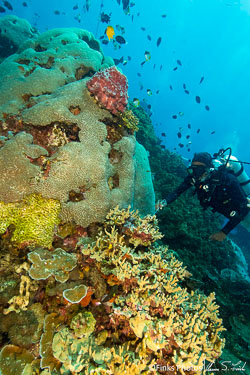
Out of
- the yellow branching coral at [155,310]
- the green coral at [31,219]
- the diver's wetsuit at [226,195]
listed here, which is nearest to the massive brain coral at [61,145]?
the green coral at [31,219]

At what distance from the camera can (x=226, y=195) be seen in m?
5.33

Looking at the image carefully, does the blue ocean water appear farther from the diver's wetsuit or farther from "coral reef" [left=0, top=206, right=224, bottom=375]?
"coral reef" [left=0, top=206, right=224, bottom=375]

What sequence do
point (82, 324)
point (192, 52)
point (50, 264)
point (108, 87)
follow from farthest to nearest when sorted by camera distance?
point (192, 52) → point (108, 87) → point (50, 264) → point (82, 324)

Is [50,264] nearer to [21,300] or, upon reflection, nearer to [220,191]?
[21,300]

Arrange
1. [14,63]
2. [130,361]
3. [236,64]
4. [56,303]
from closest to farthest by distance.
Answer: [130,361] < [56,303] < [14,63] < [236,64]

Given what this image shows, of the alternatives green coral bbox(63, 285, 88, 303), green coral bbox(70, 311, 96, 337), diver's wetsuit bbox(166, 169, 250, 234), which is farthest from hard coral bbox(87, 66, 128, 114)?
green coral bbox(70, 311, 96, 337)

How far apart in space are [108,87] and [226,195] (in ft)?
14.0

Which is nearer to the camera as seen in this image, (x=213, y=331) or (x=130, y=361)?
(x=130, y=361)

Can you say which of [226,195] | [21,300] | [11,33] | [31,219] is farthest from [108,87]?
[11,33]

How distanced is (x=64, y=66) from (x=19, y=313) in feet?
20.2

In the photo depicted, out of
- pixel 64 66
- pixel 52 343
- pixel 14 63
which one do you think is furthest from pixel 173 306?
pixel 14 63

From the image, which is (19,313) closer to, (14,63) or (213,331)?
(213,331)

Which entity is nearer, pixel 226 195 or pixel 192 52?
pixel 226 195

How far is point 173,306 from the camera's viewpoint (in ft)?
8.37
